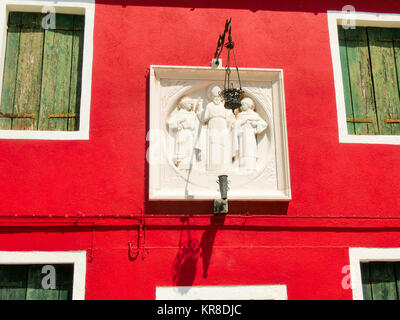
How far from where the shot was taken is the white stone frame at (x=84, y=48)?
559 cm

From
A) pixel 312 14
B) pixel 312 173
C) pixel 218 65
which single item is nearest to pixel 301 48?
pixel 312 14

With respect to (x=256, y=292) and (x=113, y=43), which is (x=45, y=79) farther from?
(x=256, y=292)

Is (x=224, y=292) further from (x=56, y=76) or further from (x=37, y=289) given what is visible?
(x=56, y=76)

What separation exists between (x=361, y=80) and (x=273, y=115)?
1274 millimetres

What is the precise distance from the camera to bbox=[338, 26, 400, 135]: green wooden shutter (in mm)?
6160

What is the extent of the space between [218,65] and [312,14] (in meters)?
1.43

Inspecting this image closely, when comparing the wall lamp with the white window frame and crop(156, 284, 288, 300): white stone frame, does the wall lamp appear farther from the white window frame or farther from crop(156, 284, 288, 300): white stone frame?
the white window frame

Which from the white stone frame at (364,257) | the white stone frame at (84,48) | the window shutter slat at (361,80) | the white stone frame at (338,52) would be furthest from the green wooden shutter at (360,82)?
the white stone frame at (84,48)

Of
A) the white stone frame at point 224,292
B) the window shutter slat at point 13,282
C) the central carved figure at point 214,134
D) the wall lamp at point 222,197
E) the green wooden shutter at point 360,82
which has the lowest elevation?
the white stone frame at point 224,292

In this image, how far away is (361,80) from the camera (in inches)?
249

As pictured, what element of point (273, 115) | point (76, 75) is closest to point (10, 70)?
point (76, 75)

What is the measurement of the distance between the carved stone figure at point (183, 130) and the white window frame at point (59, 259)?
1.46 meters

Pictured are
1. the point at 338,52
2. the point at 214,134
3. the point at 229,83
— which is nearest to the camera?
the point at 214,134

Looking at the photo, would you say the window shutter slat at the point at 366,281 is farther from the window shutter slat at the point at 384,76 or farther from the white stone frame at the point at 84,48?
the white stone frame at the point at 84,48
